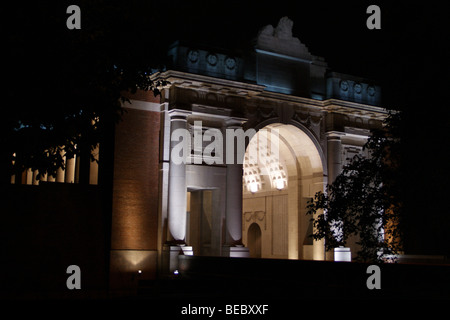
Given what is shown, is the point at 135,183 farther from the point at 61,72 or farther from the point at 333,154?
the point at 61,72

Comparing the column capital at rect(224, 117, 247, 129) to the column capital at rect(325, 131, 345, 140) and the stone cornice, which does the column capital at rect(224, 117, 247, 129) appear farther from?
the column capital at rect(325, 131, 345, 140)

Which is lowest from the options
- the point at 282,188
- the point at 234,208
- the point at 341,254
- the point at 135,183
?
the point at 341,254

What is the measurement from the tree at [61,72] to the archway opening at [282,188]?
55.8ft

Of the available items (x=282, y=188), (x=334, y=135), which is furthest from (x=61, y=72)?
(x=282, y=188)

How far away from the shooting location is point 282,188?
36.8 m

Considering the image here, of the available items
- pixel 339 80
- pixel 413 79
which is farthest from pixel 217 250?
pixel 413 79

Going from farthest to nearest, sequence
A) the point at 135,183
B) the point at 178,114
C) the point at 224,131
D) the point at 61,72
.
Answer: the point at 224,131
the point at 178,114
the point at 135,183
the point at 61,72

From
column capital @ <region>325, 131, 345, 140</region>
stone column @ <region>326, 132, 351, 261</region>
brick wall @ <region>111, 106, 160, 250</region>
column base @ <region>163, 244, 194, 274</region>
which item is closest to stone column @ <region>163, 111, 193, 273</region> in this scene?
column base @ <region>163, 244, 194, 274</region>

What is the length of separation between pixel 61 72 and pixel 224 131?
53.1ft

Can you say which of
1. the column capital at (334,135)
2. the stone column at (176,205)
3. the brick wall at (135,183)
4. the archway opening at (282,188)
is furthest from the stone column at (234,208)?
the column capital at (334,135)

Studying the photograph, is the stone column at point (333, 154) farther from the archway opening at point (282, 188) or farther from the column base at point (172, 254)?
the column base at point (172, 254)

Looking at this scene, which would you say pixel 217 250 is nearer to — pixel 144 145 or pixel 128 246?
pixel 128 246

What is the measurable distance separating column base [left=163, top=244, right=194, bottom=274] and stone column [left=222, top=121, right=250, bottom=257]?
2.38 meters

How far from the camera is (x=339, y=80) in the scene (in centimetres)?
3200
